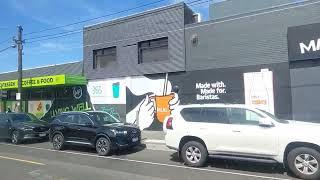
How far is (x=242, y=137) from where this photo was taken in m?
10.9

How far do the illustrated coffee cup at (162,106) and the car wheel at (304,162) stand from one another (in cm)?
1182

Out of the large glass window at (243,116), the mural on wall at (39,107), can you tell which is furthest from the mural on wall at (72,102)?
the large glass window at (243,116)

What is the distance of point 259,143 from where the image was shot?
10.6m

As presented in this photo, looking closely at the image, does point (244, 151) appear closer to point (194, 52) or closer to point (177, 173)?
point (177, 173)

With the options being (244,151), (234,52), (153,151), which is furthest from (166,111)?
(244,151)

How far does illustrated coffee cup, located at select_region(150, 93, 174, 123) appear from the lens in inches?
844

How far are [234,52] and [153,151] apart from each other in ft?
22.3

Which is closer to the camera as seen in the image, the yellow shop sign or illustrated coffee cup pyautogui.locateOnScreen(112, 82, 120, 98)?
illustrated coffee cup pyautogui.locateOnScreen(112, 82, 120, 98)

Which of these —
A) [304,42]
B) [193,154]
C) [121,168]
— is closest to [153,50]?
[304,42]

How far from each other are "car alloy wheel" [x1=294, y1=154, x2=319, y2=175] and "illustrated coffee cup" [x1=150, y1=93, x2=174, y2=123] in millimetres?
11920

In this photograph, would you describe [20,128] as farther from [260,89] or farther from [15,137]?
[260,89]

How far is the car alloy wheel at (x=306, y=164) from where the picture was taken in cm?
953

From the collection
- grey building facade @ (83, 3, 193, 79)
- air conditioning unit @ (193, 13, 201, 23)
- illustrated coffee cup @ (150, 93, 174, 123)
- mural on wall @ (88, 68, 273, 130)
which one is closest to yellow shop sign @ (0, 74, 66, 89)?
grey building facade @ (83, 3, 193, 79)

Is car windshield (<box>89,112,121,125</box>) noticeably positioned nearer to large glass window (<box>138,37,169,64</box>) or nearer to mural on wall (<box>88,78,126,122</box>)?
large glass window (<box>138,37,169,64</box>)
